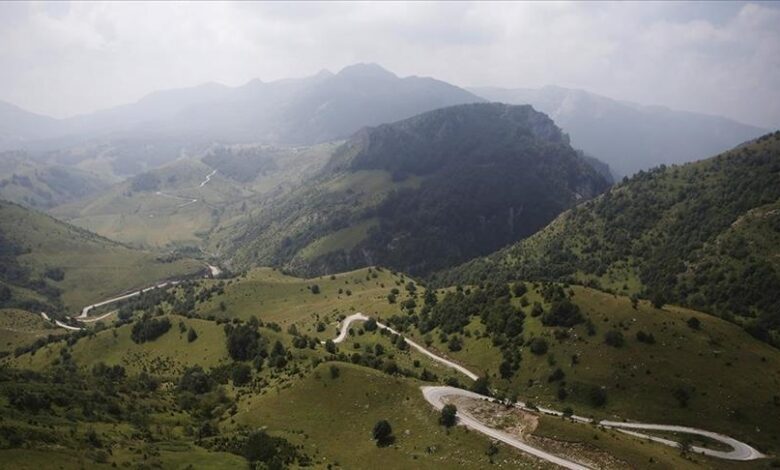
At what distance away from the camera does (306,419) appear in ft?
334

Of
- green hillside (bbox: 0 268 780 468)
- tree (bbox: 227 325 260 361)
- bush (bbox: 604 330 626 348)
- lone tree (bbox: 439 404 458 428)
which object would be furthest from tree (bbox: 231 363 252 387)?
bush (bbox: 604 330 626 348)

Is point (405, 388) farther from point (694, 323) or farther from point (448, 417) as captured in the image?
point (694, 323)

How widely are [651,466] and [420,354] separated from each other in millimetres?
84251

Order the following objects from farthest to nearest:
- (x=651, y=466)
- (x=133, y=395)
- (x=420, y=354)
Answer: (x=420, y=354) < (x=133, y=395) < (x=651, y=466)

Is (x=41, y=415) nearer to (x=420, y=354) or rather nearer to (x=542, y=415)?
(x=542, y=415)

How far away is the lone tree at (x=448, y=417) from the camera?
9069 cm

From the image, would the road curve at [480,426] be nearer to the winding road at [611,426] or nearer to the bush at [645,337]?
the winding road at [611,426]

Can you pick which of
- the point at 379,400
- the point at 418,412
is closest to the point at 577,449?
the point at 418,412

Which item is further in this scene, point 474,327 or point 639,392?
point 474,327

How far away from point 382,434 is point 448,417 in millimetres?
11358

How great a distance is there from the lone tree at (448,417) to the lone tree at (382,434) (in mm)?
8818

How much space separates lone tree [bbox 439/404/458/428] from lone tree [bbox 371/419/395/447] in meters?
8.82

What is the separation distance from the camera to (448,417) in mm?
90938

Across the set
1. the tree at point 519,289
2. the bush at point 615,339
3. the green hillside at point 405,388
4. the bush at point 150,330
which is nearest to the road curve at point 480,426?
the green hillside at point 405,388
